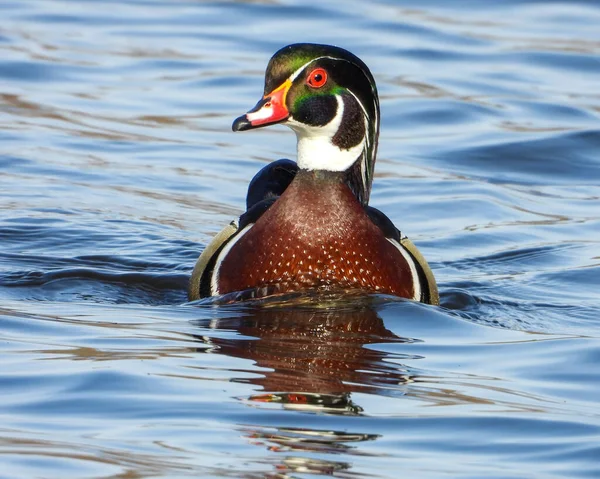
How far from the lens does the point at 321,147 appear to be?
24.1ft

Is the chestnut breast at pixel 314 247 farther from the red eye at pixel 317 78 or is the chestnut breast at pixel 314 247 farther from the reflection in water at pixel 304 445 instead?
the reflection in water at pixel 304 445

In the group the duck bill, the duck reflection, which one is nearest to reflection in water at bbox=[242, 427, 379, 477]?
the duck reflection

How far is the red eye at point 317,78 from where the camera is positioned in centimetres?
721

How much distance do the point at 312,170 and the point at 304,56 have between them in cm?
56

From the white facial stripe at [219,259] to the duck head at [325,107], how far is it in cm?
53

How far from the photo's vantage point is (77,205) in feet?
34.7

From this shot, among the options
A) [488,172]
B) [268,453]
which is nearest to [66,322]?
[268,453]

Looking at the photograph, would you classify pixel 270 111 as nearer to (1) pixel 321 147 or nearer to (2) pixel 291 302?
(1) pixel 321 147

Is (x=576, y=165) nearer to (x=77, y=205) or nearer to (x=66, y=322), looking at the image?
(x=77, y=205)

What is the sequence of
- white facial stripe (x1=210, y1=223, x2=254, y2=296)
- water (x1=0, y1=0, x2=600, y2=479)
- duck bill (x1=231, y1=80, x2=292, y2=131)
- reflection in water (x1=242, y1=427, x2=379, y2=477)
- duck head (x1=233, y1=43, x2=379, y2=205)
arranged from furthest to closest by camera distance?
white facial stripe (x1=210, y1=223, x2=254, y2=296)
duck head (x1=233, y1=43, x2=379, y2=205)
duck bill (x1=231, y1=80, x2=292, y2=131)
water (x1=0, y1=0, x2=600, y2=479)
reflection in water (x1=242, y1=427, x2=379, y2=477)

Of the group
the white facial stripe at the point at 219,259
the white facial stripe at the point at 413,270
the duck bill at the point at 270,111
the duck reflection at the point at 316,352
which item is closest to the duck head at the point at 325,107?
the duck bill at the point at 270,111

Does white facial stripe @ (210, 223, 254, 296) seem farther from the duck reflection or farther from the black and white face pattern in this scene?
the black and white face pattern

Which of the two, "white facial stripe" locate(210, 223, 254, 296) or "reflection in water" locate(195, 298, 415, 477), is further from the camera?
"white facial stripe" locate(210, 223, 254, 296)

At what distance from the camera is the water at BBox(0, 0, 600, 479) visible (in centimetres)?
525
